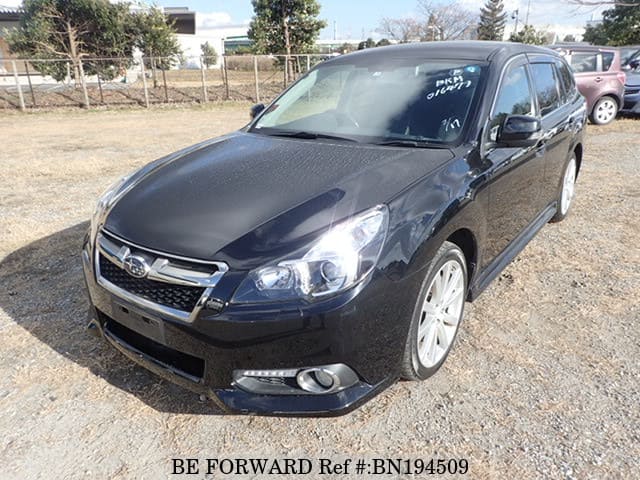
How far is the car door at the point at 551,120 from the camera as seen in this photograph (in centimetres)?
358

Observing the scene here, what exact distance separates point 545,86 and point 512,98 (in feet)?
2.95

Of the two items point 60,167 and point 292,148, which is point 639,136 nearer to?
point 292,148

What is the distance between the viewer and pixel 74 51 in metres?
19.7

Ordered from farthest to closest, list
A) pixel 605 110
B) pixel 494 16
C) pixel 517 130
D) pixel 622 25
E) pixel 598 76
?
pixel 494 16 < pixel 622 25 < pixel 605 110 < pixel 598 76 < pixel 517 130

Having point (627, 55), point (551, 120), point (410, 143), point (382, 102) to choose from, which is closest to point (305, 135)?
point (382, 102)

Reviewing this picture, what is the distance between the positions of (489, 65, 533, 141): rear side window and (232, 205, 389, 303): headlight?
133 centimetres

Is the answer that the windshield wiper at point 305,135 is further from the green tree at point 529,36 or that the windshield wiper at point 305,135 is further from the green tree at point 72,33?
the green tree at point 529,36

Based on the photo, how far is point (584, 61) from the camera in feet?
34.7

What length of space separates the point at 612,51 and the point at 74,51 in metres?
19.2

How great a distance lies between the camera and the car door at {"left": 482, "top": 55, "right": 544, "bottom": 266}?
277 cm

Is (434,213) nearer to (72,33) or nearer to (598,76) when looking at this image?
(598,76)

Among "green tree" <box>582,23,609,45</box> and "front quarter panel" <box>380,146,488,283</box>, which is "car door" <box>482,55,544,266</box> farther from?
"green tree" <box>582,23,609,45</box>

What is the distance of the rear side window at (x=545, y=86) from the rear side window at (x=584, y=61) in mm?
7778

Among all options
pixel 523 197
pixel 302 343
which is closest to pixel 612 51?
pixel 523 197
